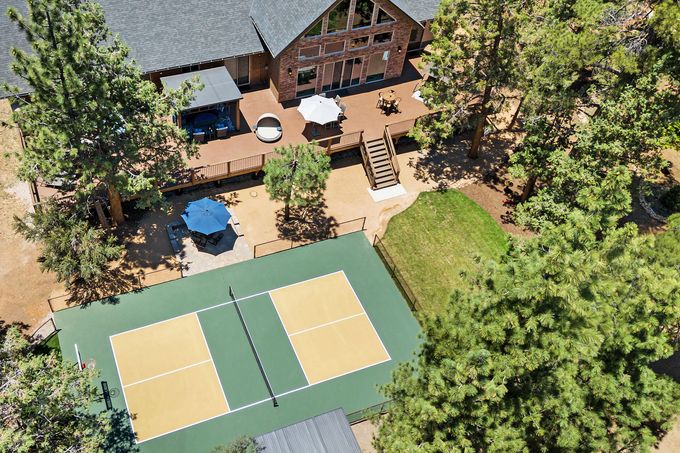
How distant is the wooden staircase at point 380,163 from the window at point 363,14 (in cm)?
727

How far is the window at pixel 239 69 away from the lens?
35.8 m

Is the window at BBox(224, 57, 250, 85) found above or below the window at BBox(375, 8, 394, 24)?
above

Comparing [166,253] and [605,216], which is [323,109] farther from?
[605,216]

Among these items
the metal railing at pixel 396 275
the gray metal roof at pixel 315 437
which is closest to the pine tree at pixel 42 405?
the gray metal roof at pixel 315 437

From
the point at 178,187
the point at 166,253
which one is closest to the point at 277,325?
the point at 166,253

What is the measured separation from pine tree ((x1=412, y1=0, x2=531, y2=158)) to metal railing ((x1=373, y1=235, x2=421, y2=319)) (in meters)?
7.03

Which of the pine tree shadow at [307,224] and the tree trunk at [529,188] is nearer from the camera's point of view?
the pine tree shadow at [307,224]

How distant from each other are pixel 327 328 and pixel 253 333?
361cm

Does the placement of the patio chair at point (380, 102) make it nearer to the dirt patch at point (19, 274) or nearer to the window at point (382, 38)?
the window at point (382, 38)

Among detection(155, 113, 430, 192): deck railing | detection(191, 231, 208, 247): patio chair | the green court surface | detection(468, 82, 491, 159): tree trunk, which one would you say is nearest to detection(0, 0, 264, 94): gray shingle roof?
detection(155, 113, 430, 192): deck railing

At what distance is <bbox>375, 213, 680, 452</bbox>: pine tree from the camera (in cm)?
1733

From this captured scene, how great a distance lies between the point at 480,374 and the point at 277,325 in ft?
41.9

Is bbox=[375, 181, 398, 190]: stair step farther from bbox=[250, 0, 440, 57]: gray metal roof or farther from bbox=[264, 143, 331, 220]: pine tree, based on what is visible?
bbox=[250, 0, 440, 57]: gray metal roof

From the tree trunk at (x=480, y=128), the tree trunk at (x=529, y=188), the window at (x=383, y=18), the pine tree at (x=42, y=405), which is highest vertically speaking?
the window at (x=383, y=18)
